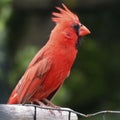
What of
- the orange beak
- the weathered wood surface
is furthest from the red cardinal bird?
the weathered wood surface

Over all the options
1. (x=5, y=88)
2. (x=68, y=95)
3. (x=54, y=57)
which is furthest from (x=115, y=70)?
(x=54, y=57)

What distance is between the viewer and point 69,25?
17.5 ft

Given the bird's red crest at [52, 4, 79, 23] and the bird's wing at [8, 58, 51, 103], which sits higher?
the bird's red crest at [52, 4, 79, 23]

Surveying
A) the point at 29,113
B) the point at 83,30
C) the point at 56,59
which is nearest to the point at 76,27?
the point at 83,30

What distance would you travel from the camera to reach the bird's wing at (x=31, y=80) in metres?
5.03

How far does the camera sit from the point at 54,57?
211 inches

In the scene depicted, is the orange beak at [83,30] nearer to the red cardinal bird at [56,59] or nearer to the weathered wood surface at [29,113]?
the red cardinal bird at [56,59]

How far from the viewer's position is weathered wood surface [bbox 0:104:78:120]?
4074mm

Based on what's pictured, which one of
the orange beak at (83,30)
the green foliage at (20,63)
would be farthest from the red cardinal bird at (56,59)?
the green foliage at (20,63)

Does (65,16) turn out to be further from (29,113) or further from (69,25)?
(29,113)

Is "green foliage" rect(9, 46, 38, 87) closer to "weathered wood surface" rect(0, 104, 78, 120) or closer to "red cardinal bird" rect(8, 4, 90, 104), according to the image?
"red cardinal bird" rect(8, 4, 90, 104)

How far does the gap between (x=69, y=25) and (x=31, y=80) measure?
480mm

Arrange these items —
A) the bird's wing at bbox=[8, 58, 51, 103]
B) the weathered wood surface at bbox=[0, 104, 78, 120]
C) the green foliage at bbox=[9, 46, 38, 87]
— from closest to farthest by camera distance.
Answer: the weathered wood surface at bbox=[0, 104, 78, 120]
the bird's wing at bbox=[8, 58, 51, 103]
the green foliage at bbox=[9, 46, 38, 87]

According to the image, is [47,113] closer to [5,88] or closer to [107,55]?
[5,88]
